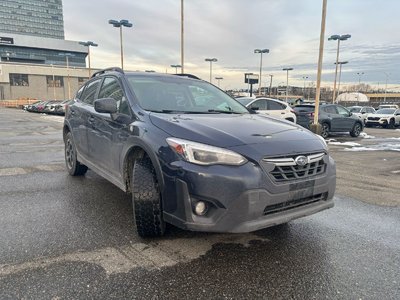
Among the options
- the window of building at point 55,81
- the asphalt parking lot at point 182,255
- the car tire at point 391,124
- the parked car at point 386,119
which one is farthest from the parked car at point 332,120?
the window of building at point 55,81

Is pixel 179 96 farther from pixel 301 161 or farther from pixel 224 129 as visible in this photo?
pixel 301 161

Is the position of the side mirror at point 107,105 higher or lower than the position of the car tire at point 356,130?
higher

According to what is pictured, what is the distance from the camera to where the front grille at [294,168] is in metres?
2.92

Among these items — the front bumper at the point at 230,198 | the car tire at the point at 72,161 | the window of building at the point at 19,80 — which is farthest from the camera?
the window of building at the point at 19,80

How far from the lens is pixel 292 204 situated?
3.05 metres

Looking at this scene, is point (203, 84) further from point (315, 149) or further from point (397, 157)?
point (397, 157)

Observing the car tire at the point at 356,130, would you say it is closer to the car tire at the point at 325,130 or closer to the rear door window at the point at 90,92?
the car tire at the point at 325,130

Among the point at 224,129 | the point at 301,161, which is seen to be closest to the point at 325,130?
the point at 301,161

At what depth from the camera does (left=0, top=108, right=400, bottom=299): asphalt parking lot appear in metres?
2.58

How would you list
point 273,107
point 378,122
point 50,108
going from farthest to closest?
point 50,108 → point 378,122 → point 273,107

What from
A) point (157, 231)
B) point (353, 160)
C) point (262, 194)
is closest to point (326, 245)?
point (262, 194)

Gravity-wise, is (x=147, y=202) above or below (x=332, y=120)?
above

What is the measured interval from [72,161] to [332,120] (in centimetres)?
1298

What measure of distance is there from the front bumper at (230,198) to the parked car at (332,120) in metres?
13.3
